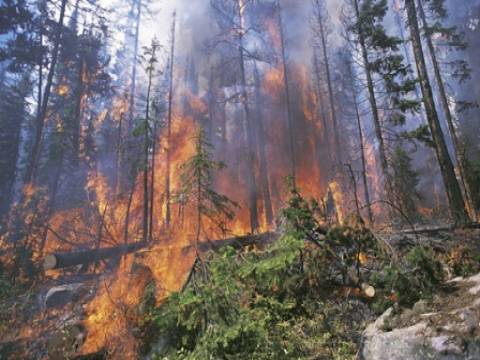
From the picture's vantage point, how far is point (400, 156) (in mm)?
17906

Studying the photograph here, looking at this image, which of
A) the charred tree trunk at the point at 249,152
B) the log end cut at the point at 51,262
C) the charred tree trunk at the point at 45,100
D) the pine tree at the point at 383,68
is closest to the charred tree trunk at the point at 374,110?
the pine tree at the point at 383,68

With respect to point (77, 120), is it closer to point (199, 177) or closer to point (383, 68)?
point (199, 177)

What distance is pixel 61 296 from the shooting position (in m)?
9.96

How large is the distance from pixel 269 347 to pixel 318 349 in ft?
3.29

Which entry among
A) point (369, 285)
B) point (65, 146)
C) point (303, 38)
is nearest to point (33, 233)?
point (65, 146)

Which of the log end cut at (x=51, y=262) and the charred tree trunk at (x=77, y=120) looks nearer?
the log end cut at (x=51, y=262)

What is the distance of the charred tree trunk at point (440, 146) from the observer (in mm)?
9641

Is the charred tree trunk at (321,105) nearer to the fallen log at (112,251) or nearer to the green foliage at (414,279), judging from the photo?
the fallen log at (112,251)

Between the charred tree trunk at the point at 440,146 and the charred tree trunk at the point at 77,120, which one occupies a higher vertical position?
the charred tree trunk at the point at 77,120

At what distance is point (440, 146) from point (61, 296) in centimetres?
1517

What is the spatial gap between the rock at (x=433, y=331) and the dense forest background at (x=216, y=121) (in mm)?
6455

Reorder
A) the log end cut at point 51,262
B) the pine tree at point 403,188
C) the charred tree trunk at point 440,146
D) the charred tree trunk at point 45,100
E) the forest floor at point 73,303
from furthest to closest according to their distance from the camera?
the charred tree trunk at point 45,100 → the pine tree at point 403,188 → the log end cut at point 51,262 → the charred tree trunk at point 440,146 → the forest floor at point 73,303

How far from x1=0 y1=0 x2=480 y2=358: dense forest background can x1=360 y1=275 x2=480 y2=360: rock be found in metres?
6.45

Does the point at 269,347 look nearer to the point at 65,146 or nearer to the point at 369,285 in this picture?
the point at 369,285
